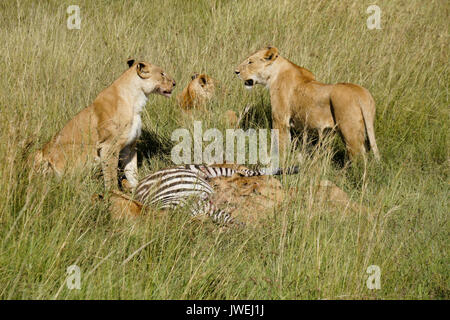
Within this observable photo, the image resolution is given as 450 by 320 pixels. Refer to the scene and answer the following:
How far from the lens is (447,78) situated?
301 inches

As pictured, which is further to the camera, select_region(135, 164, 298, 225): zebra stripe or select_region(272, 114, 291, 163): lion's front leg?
select_region(272, 114, 291, 163): lion's front leg

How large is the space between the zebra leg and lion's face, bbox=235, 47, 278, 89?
2.63 meters

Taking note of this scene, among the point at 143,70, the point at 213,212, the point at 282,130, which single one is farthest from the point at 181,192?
the point at 282,130

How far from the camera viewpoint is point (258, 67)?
7016 millimetres

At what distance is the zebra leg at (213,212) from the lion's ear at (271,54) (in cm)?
271

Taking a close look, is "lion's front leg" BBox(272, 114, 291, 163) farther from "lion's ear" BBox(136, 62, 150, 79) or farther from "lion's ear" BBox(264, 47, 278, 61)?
"lion's ear" BBox(136, 62, 150, 79)

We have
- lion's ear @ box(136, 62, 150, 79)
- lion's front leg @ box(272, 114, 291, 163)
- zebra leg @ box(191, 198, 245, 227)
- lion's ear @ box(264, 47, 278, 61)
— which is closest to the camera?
zebra leg @ box(191, 198, 245, 227)

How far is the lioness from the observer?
7004 millimetres

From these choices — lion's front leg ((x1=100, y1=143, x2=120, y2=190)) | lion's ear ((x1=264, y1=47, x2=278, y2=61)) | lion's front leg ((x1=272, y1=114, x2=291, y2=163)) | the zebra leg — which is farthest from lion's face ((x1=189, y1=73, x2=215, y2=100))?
the zebra leg

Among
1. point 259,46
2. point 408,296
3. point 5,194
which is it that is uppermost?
point 259,46

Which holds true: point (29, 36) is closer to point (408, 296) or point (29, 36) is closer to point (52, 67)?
point (52, 67)

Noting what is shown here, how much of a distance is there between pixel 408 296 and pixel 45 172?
2552mm

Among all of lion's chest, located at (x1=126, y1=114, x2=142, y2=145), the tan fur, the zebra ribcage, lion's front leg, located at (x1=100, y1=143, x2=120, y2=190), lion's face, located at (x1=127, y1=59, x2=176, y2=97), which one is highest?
lion's face, located at (x1=127, y1=59, x2=176, y2=97)

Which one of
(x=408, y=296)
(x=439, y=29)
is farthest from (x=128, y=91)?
(x=439, y=29)
